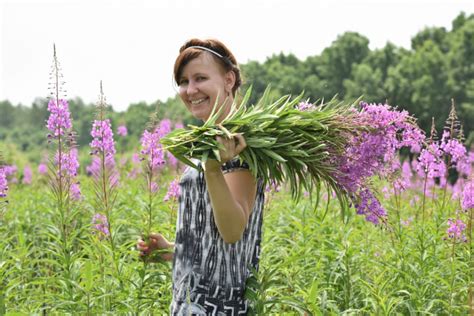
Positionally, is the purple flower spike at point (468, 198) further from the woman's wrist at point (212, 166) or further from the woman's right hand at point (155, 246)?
the woman's wrist at point (212, 166)

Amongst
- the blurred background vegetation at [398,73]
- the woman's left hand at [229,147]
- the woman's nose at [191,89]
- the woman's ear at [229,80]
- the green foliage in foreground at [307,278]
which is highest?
the blurred background vegetation at [398,73]

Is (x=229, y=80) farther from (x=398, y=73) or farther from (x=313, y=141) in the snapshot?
(x=398, y=73)

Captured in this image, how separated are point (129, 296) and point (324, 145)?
6.59 ft

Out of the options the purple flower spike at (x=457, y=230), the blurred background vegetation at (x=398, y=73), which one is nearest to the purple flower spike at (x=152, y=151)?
the purple flower spike at (x=457, y=230)

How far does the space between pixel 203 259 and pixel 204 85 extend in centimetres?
86

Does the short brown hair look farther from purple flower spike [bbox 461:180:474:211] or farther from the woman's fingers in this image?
purple flower spike [bbox 461:180:474:211]

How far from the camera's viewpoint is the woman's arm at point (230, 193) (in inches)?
102

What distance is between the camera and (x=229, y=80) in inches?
124

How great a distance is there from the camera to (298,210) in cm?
737

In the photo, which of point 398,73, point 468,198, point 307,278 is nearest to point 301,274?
point 307,278

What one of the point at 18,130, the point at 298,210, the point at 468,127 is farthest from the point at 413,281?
the point at 18,130

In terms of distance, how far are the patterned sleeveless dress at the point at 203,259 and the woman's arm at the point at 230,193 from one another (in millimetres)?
88

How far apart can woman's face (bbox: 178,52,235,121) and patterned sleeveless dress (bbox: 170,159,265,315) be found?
0.33m

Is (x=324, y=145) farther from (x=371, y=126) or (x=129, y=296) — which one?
(x=129, y=296)
